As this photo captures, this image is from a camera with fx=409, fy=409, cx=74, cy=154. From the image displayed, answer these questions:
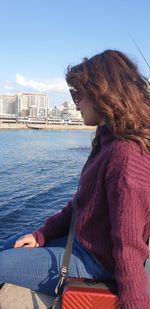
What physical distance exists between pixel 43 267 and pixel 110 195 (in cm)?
63

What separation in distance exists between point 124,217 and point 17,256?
0.78m

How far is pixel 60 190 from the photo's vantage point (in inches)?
645

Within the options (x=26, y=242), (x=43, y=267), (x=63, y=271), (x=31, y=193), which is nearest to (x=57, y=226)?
(x=26, y=242)

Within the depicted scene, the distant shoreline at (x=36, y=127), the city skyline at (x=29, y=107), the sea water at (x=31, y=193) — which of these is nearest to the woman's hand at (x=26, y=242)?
the sea water at (x=31, y=193)

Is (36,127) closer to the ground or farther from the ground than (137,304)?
farther from the ground

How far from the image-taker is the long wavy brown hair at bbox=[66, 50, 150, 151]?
→ 2057 mm

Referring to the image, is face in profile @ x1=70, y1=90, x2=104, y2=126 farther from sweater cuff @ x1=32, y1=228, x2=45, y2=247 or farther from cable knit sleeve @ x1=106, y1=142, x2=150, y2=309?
sweater cuff @ x1=32, y1=228, x2=45, y2=247

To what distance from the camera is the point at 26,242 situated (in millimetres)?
2602

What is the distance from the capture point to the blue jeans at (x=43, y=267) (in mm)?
2242

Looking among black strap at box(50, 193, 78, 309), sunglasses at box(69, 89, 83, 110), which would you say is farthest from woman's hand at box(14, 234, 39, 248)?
sunglasses at box(69, 89, 83, 110)

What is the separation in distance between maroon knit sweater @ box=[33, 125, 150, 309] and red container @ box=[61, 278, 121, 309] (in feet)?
0.26

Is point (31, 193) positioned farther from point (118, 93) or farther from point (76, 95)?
point (118, 93)

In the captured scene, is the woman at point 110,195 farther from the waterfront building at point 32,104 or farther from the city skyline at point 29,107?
the waterfront building at point 32,104

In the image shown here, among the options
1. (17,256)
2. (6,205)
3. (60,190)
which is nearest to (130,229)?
(17,256)
